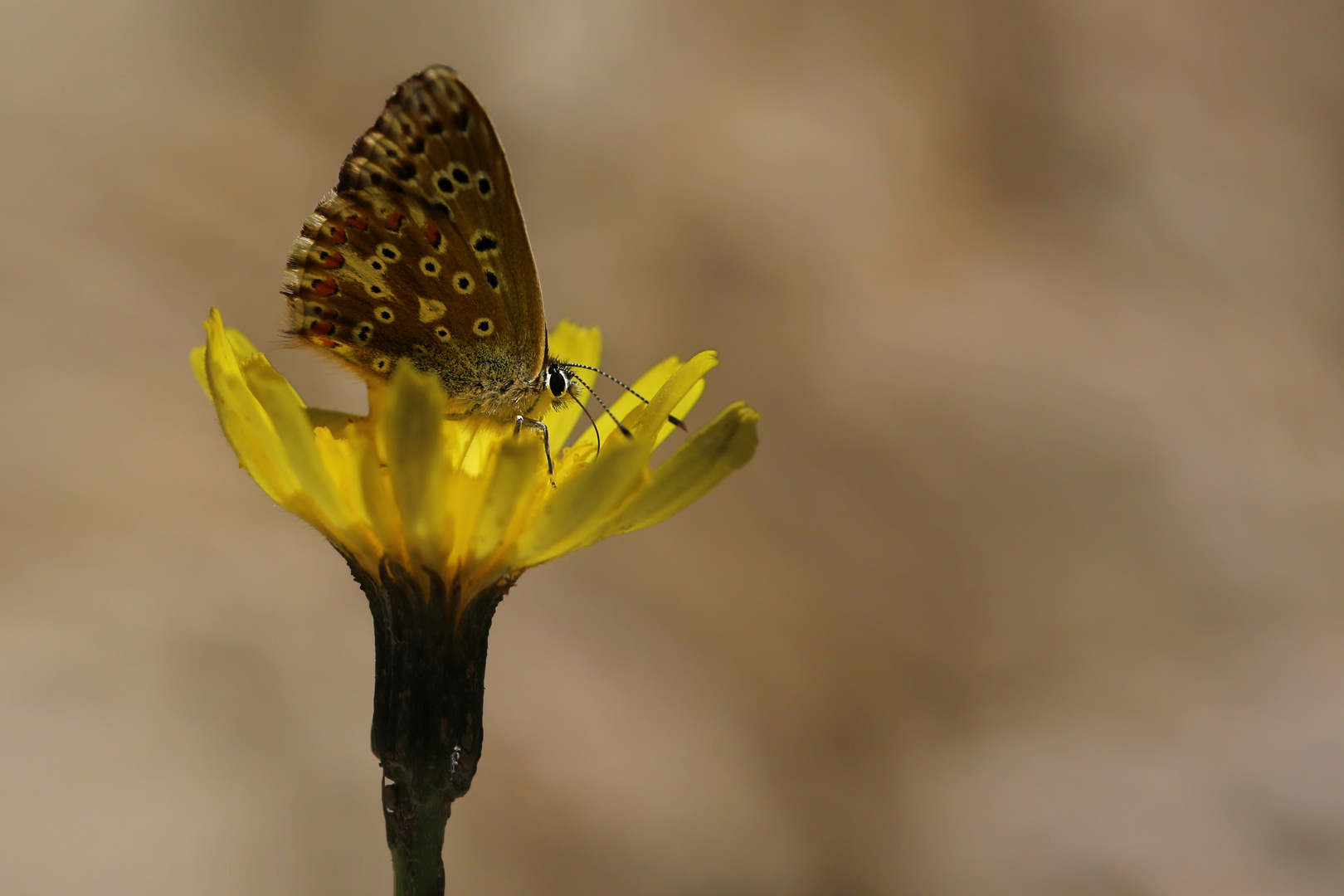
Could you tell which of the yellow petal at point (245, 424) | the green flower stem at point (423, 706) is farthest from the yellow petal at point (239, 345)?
the green flower stem at point (423, 706)

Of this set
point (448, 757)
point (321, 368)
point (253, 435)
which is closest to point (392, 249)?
point (253, 435)

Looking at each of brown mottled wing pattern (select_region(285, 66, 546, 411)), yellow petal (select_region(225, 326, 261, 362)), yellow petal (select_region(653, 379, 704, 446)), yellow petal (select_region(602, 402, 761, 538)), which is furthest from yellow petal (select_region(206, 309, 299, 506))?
yellow petal (select_region(653, 379, 704, 446))

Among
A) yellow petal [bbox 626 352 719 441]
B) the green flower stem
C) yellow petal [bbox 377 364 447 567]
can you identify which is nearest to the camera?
yellow petal [bbox 377 364 447 567]

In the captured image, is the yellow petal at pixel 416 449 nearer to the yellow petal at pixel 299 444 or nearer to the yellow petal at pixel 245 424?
the yellow petal at pixel 299 444

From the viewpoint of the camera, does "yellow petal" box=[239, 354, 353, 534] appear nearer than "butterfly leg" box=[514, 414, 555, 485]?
Yes

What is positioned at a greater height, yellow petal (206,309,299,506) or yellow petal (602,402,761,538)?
yellow petal (206,309,299,506)

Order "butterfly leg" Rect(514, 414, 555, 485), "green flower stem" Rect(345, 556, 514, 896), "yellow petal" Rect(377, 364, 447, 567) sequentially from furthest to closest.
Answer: "butterfly leg" Rect(514, 414, 555, 485)
"green flower stem" Rect(345, 556, 514, 896)
"yellow petal" Rect(377, 364, 447, 567)

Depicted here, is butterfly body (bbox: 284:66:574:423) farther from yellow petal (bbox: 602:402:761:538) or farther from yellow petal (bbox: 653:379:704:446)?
yellow petal (bbox: 602:402:761:538)

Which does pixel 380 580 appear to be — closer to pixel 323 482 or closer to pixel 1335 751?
pixel 323 482

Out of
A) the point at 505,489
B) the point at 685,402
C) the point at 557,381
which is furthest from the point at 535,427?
the point at 505,489
